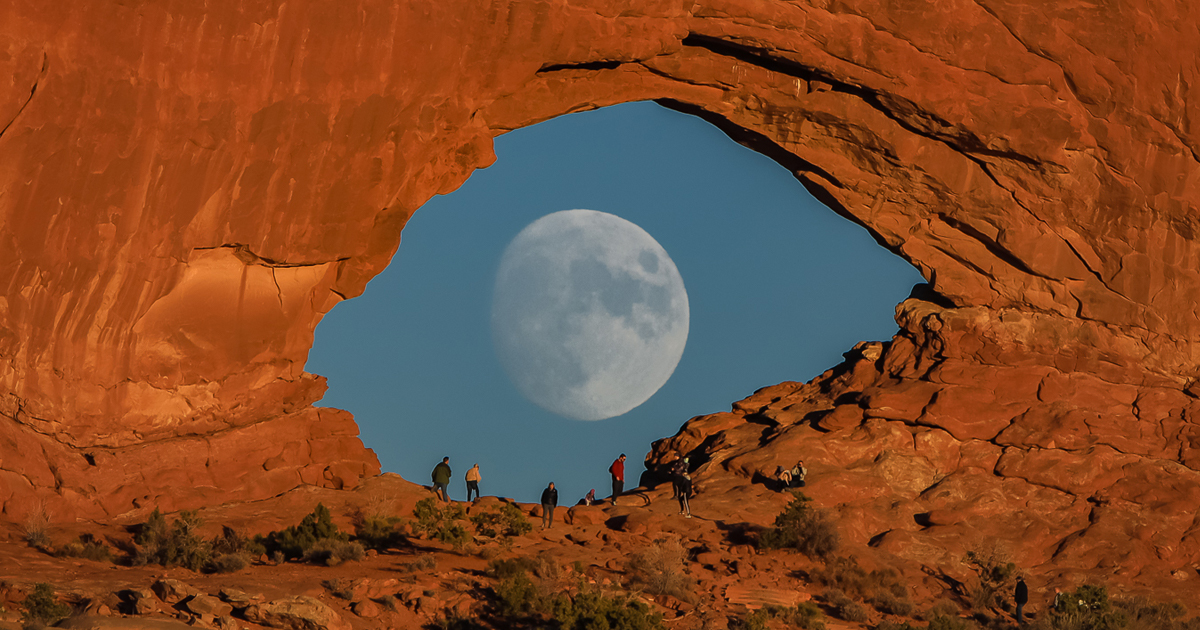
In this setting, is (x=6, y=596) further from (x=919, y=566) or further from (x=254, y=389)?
(x=919, y=566)

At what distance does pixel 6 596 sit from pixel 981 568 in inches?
697

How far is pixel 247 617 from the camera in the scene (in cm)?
1533

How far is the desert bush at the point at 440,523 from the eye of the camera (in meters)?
20.0

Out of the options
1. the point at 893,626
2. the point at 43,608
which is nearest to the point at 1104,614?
the point at 893,626

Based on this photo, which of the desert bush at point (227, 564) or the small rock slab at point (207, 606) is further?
the desert bush at point (227, 564)

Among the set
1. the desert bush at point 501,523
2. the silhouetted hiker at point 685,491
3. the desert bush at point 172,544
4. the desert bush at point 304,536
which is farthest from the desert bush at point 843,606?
the desert bush at point 172,544

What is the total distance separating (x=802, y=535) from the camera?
21.4 meters

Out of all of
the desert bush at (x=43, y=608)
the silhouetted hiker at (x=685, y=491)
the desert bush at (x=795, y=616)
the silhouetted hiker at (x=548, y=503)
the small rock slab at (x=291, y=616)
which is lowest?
the desert bush at (x=43, y=608)

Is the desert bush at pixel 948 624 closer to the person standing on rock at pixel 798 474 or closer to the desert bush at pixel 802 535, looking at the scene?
the desert bush at pixel 802 535

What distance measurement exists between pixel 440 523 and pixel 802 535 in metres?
6.92

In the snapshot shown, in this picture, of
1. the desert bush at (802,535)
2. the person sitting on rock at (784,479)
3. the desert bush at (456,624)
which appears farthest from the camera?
the person sitting on rock at (784,479)

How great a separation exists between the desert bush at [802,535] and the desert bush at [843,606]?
54.2 inches

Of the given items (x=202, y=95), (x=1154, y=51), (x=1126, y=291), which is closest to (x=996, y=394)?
(x=1126, y=291)

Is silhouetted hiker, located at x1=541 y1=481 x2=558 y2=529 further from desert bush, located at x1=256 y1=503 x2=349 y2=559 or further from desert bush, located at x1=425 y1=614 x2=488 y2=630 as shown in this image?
desert bush, located at x1=425 y1=614 x2=488 y2=630
